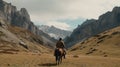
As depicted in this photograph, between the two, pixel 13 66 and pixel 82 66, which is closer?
pixel 13 66

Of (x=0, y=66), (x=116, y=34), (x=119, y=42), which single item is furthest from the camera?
(x=116, y=34)

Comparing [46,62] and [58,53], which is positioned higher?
[58,53]

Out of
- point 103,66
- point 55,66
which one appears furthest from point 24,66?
point 103,66

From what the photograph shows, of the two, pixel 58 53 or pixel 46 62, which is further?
pixel 46 62

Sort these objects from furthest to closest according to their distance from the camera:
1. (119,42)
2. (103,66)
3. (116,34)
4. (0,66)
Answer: (116,34), (119,42), (103,66), (0,66)

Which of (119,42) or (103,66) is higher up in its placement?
(119,42)

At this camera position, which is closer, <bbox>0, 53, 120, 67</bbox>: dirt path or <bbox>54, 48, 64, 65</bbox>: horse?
<bbox>0, 53, 120, 67</bbox>: dirt path

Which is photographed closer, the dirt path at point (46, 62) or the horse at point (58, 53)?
the dirt path at point (46, 62)

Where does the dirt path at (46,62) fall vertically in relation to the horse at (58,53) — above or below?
below

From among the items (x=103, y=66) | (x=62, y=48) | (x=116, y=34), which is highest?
(x=116, y=34)

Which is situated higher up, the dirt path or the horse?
the horse

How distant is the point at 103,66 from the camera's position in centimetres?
5075

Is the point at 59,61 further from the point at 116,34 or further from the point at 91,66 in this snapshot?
the point at 116,34

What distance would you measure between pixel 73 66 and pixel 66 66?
3.99ft
